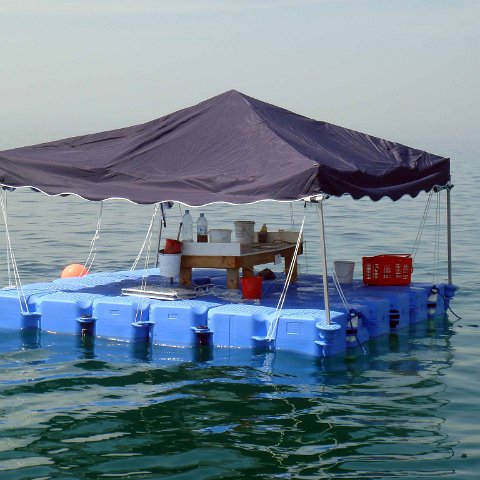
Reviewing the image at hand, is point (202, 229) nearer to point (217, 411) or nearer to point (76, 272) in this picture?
point (76, 272)

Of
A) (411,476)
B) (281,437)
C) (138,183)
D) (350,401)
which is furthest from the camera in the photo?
(138,183)

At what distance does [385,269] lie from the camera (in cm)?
1254

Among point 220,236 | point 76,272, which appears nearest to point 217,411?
point 220,236

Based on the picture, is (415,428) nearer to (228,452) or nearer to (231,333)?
(228,452)

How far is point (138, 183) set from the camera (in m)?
10.9

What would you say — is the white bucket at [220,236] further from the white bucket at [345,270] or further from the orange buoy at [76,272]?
the orange buoy at [76,272]

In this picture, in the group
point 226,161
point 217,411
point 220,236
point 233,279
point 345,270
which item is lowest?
point 217,411

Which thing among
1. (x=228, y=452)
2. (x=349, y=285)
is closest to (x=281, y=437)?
(x=228, y=452)

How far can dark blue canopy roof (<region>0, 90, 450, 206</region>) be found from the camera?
10188 millimetres

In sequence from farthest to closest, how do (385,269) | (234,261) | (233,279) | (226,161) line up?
(385,269) < (233,279) < (234,261) < (226,161)

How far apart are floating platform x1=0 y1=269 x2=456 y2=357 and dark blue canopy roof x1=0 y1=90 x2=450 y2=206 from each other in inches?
47.2

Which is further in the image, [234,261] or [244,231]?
[244,231]

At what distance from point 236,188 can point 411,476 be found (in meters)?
4.10

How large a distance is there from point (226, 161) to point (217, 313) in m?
1.70
